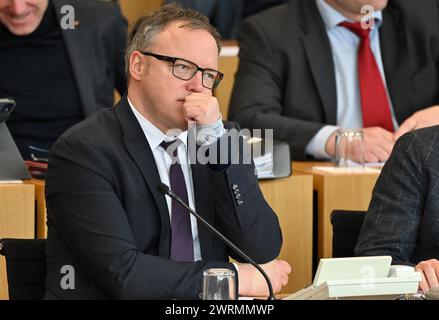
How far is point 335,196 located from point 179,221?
1161 mm

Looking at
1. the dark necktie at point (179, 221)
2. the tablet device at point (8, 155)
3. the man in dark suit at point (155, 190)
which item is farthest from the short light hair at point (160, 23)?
the tablet device at point (8, 155)

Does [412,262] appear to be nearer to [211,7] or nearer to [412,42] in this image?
[412,42]

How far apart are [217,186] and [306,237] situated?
1.06 metres

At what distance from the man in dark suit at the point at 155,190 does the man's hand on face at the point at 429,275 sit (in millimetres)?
312

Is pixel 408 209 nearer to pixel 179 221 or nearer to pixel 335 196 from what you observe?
pixel 179 221

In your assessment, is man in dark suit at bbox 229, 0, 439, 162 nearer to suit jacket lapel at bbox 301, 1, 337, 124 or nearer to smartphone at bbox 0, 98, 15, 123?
suit jacket lapel at bbox 301, 1, 337, 124

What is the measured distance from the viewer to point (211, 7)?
626 centimetres

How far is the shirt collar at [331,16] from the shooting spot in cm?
415

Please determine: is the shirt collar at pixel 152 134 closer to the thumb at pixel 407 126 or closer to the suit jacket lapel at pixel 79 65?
the thumb at pixel 407 126

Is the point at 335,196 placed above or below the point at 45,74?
below

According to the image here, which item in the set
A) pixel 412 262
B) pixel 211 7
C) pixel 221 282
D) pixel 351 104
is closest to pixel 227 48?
pixel 211 7

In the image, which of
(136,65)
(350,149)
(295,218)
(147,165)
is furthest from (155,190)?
(350,149)

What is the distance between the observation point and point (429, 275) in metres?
2.38
